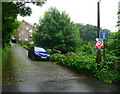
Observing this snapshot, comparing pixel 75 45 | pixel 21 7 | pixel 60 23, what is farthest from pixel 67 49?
pixel 21 7

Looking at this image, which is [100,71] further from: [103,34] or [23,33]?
[23,33]

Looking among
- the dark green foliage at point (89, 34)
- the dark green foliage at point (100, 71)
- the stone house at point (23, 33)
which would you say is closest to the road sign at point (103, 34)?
the dark green foliage at point (100, 71)

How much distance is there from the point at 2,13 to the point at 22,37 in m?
73.3

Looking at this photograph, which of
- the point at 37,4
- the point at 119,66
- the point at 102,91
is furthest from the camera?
the point at 37,4

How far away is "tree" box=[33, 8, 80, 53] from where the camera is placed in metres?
22.0

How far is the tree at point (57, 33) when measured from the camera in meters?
A: 22.0

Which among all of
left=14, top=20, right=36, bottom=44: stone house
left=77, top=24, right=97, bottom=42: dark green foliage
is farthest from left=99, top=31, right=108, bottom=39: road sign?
left=14, top=20, right=36, bottom=44: stone house

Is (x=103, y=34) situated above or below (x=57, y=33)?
below

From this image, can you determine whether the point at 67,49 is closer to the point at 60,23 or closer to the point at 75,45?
the point at 75,45

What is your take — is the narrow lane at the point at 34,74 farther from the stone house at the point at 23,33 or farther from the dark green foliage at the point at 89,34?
the stone house at the point at 23,33

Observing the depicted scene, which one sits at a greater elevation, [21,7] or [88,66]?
[21,7]

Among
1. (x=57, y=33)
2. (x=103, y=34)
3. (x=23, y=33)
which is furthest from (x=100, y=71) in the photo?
(x=23, y=33)

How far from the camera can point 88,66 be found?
7848mm

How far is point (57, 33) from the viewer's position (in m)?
22.0
